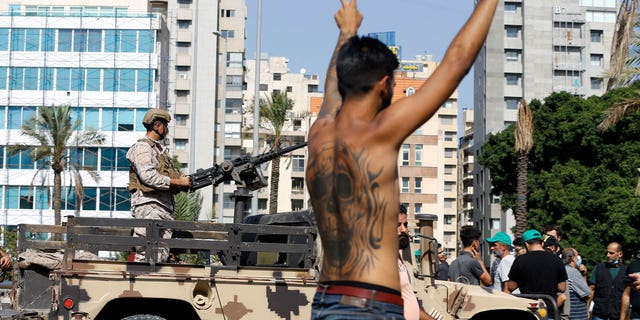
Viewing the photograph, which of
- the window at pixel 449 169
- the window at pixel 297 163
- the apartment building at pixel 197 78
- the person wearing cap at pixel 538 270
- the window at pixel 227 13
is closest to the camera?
the person wearing cap at pixel 538 270

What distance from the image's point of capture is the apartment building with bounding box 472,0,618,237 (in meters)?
95.4

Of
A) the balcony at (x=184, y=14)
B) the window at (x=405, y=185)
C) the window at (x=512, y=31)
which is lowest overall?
the window at (x=405, y=185)

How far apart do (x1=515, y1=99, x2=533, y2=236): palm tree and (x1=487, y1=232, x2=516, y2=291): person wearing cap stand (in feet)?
114

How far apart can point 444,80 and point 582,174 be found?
5332cm

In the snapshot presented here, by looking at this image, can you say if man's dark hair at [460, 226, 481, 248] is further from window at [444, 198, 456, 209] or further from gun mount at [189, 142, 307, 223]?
window at [444, 198, 456, 209]

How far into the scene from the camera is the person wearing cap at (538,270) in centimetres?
1189

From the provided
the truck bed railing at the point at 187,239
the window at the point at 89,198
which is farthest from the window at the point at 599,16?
the truck bed railing at the point at 187,239

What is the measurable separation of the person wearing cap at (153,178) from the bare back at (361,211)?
20.7ft

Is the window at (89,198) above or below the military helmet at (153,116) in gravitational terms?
below

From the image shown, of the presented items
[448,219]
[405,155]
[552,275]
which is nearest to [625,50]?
[552,275]

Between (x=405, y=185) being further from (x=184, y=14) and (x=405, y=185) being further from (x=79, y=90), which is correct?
(x=79, y=90)

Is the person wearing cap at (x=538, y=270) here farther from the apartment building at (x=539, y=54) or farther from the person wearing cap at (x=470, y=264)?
the apartment building at (x=539, y=54)

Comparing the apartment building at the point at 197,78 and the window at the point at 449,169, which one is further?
the window at the point at 449,169

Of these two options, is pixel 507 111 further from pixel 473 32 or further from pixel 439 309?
pixel 473 32
